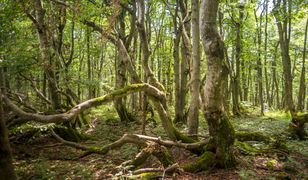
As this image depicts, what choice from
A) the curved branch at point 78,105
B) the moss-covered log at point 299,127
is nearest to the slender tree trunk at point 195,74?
the curved branch at point 78,105

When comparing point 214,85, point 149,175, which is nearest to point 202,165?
point 149,175

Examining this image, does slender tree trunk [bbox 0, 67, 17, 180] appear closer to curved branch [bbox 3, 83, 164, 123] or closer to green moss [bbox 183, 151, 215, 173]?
curved branch [bbox 3, 83, 164, 123]

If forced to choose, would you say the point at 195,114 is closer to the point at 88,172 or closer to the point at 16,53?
the point at 88,172

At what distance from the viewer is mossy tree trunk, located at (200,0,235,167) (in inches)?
224

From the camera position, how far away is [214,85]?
A: 573 centimetres

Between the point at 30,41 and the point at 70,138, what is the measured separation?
5.16m

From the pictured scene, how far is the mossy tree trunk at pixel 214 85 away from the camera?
18.7 ft

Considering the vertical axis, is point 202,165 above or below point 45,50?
below

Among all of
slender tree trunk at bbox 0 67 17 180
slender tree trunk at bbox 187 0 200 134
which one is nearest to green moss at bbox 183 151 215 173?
slender tree trunk at bbox 187 0 200 134

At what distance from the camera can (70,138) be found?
9.69 meters

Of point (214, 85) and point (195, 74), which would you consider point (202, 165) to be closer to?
point (214, 85)

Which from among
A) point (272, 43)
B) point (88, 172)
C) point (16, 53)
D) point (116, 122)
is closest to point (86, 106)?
point (88, 172)

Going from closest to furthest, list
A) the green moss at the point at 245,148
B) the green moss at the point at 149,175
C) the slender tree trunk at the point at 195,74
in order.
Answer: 1. the green moss at the point at 149,175
2. the green moss at the point at 245,148
3. the slender tree trunk at the point at 195,74

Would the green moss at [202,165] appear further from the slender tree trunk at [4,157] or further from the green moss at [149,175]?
the slender tree trunk at [4,157]
